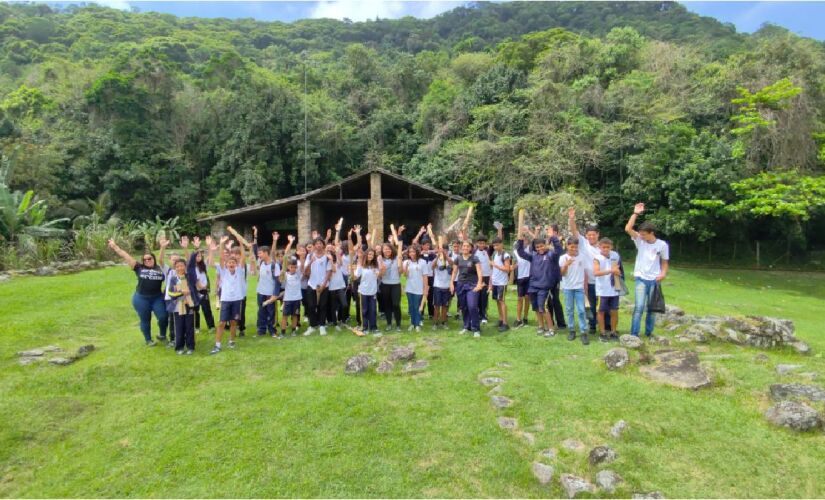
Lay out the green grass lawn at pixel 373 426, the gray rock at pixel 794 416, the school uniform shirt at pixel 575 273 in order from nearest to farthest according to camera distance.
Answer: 1. the green grass lawn at pixel 373 426
2. the gray rock at pixel 794 416
3. the school uniform shirt at pixel 575 273

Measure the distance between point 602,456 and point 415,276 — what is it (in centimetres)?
466

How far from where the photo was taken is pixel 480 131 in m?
26.8

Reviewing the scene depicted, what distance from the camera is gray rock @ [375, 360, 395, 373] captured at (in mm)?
7020

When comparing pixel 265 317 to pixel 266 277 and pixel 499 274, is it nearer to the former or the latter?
pixel 266 277

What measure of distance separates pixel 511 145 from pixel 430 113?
8.20 meters

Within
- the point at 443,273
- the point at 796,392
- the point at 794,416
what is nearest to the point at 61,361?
the point at 443,273

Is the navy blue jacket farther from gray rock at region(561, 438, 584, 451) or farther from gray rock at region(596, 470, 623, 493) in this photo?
gray rock at region(596, 470, 623, 493)

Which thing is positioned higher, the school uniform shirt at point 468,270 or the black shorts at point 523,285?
the school uniform shirt at point 468,270

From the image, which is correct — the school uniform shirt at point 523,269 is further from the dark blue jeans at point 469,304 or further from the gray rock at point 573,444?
the gray rock at point 573,444

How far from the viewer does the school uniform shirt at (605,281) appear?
24.3ft

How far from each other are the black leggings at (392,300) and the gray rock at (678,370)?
4.20m

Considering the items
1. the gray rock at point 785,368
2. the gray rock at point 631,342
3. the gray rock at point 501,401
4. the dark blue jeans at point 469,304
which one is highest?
the dark blue jeans at point 469,304

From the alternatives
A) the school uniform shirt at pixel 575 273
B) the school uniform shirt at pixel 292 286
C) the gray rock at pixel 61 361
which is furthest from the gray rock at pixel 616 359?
the gray rock at pixel 61 361

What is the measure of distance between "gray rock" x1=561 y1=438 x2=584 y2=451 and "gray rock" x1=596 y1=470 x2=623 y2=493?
406mm
